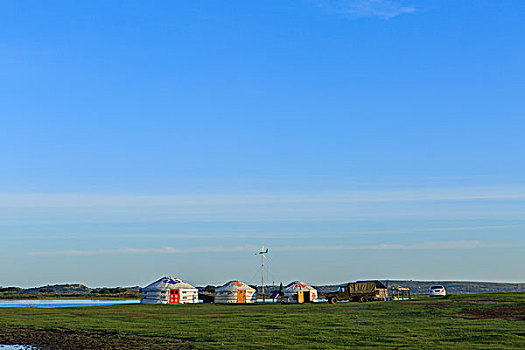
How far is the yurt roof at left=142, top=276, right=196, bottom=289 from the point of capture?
96.8m

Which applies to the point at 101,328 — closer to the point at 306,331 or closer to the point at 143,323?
the point at 143,323

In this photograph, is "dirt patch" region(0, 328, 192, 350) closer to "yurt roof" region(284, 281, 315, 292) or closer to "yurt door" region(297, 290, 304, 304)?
"yurt door" region(297, 290, 304, 304)

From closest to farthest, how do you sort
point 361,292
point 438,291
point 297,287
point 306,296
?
point 361,292 → point 306,296 → point 297,287 → point 438,291

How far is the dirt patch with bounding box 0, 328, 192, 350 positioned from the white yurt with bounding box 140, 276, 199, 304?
51290mm

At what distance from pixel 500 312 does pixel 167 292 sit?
5568 cm

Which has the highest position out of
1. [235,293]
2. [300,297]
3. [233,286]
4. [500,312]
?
[233,286]

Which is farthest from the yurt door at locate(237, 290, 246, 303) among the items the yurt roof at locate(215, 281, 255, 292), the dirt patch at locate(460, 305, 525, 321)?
the dirt patch at locate(460, 305, 525, 321)

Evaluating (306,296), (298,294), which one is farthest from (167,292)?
(306,296)

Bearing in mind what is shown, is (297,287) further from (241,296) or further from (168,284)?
(168,284)

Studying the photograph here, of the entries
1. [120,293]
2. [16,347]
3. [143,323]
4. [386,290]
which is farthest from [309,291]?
[120,293]

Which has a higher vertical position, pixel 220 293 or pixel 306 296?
pixel 220 293

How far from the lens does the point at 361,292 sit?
93.8 meters

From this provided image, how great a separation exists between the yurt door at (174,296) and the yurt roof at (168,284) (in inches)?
29.5

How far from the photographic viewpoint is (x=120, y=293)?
631ft
